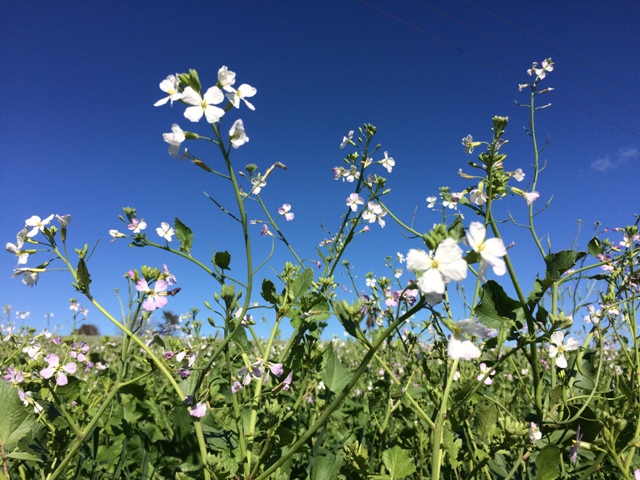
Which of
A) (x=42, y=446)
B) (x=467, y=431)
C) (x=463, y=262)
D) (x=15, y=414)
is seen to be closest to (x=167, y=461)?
(x=42, y=446)

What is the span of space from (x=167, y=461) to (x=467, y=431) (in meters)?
1.38

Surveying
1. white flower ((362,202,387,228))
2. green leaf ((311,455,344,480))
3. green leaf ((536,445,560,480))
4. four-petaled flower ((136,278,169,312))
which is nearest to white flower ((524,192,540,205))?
white flower ((362,202,387,228))

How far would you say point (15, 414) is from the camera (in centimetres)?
112

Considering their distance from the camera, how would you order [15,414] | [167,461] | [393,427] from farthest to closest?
[393,427], [167,461], [15,414]

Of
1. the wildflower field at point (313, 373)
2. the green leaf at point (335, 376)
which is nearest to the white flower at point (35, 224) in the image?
the wildflower field at point (313, 373)

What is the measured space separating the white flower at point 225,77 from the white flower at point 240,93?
0.04 ft

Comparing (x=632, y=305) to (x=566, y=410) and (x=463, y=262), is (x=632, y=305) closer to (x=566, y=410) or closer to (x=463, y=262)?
(x=566, y=410)

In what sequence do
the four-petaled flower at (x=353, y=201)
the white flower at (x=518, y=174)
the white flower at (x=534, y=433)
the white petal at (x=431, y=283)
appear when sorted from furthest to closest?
the four-petaled flower at (x=353, y=201) → the white flower at (x=518, y=174) → the white flower at (x=534, y=433) → the white petal at (x=431, y=283)

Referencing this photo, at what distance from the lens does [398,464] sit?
134 centimetres

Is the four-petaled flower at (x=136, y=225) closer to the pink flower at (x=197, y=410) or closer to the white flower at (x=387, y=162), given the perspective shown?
the pink flower at (x=197, y=410)

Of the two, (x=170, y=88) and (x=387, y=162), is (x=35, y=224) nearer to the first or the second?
(x=170, y=88)

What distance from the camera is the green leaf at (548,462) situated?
3.72 ft

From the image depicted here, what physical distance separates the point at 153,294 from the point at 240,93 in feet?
2.68

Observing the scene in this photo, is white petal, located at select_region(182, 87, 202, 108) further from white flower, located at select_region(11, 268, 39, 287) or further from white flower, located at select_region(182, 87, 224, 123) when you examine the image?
white flower, located at select_region(11, 268, 39, 287)
